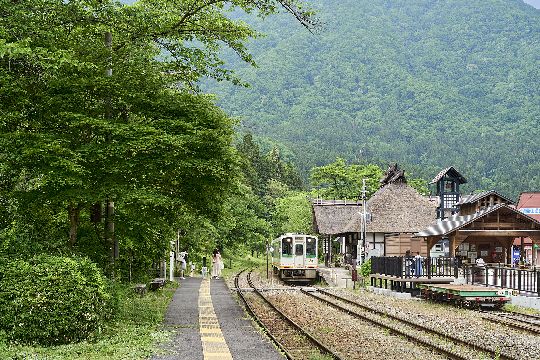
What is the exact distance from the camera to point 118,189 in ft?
57.9

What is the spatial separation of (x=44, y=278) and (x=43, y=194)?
13.9 ft

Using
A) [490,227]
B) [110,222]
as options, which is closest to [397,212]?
[490,227]

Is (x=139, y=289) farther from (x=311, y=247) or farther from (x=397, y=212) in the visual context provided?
(x=397, y=212)

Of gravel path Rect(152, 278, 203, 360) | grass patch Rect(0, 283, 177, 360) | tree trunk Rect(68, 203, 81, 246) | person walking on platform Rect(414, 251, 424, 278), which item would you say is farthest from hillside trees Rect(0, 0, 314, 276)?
person walking on platform Rect(414, 251, 424, 278)

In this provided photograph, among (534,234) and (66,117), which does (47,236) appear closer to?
(66,117)

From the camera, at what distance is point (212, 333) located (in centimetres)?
1723

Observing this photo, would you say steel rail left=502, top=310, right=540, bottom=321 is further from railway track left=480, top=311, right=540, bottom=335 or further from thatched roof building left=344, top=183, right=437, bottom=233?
thatched roof building left=344, top=183, right=437, bottom=233

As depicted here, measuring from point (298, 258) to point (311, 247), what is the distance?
4.16ft

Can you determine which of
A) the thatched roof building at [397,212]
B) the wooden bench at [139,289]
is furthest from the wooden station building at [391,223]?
the wooden bench at [139,289]

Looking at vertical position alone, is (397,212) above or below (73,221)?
above

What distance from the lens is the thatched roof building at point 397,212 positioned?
54.3 m

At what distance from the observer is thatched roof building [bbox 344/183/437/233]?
5431cm

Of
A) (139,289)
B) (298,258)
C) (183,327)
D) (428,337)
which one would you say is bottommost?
(428,337)

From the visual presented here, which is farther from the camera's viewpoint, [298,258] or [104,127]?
[298,258]
